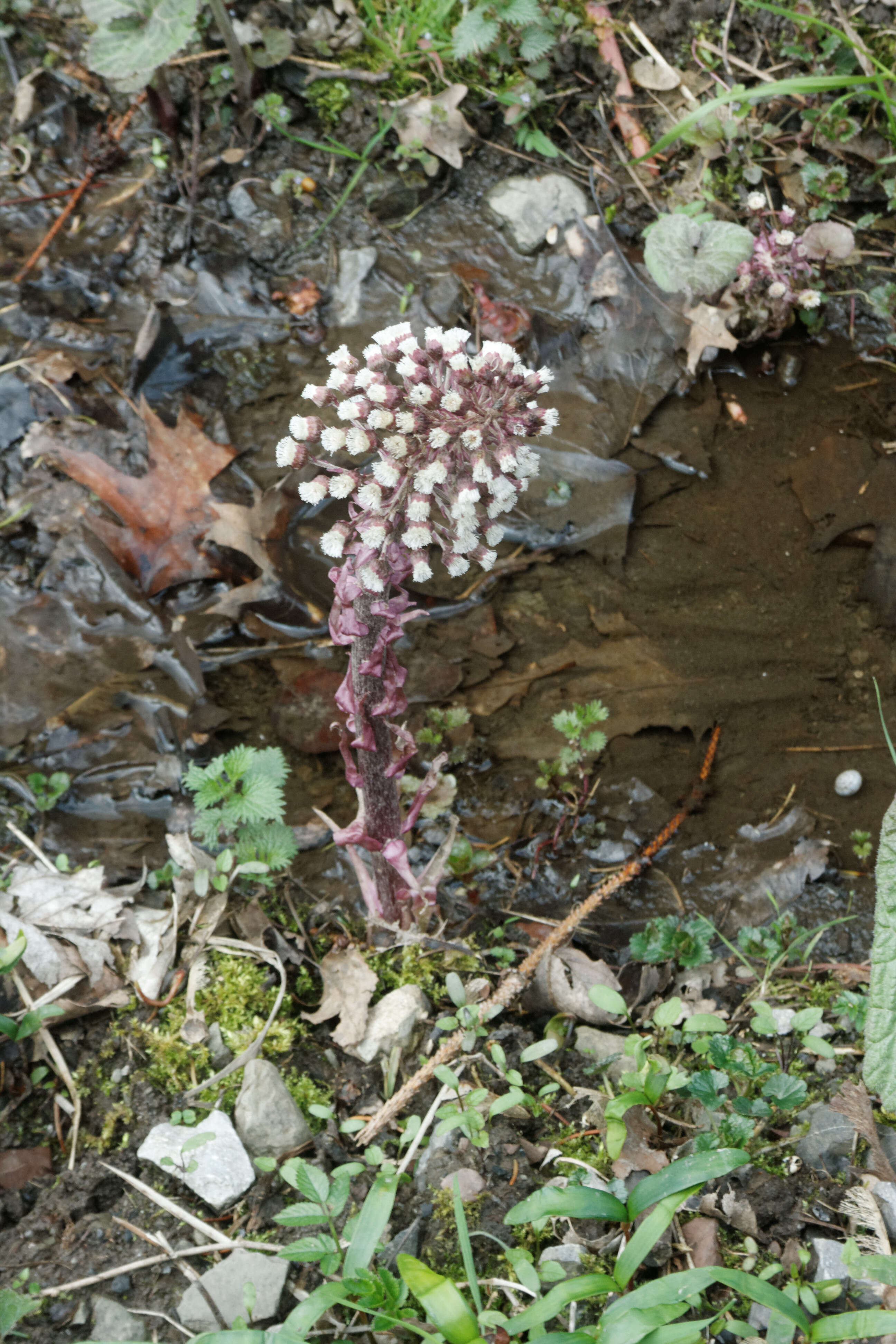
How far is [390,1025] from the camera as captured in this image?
240 centimetres

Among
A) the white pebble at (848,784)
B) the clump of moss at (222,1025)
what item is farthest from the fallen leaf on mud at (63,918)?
the white pebble at (848,784)

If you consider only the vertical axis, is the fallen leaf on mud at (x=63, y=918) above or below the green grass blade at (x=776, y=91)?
below

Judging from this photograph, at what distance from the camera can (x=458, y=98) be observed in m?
3.91

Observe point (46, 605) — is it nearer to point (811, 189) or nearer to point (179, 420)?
point (179, 420)

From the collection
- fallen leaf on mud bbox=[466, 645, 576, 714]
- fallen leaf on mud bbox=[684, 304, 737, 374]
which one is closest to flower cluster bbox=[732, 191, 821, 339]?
fallen leaf on mud bbox=[684, 304, 737, 374]

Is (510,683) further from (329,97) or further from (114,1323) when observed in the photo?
(329,97)

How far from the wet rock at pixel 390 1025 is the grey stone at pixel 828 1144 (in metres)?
0.95

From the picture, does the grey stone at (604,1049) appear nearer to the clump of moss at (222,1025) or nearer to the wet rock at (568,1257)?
the wet rock at (568,1257)

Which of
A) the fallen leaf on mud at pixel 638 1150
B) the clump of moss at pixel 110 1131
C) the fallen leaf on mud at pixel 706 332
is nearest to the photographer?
the fallen leaf on mud at pixel 638 1150

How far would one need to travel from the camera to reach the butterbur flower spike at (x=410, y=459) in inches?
69.4

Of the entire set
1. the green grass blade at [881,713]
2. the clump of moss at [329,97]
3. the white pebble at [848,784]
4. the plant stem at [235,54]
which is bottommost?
the white pebble at [848,784]

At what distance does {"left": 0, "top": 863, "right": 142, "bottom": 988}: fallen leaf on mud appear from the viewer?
7.99 feet

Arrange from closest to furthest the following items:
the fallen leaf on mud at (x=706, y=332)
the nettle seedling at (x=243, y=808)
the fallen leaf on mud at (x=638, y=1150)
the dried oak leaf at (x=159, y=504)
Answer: the fallen leaf on mud at (x=638, y=1150) < the nettle seedling at (x=243, y=808) < the dried oak leaf at (x=159, y=504) < the fallen leaf on mud at (x=706, y=332)

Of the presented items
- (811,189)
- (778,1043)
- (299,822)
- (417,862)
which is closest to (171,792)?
(299,822)
